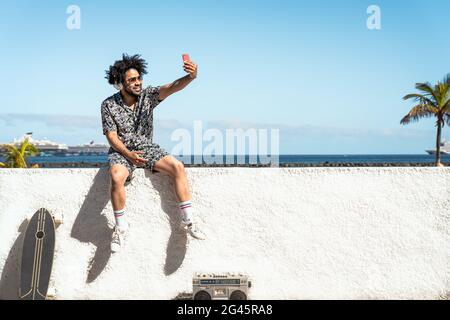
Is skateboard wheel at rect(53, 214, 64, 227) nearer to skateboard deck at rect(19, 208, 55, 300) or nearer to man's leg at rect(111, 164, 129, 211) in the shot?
skateboard deck at rect(19, 208, 55, 300)

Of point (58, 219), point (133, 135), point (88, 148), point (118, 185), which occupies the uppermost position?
point (133, 135)

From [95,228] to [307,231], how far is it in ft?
5.25

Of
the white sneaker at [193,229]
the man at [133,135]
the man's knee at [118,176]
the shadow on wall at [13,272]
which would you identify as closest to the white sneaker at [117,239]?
the man at [133,135]

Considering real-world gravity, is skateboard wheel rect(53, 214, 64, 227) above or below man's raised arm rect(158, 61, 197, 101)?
below

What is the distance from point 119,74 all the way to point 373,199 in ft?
6.96

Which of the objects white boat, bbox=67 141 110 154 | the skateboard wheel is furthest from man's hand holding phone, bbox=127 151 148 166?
white boat, bbox=67 141 110 154

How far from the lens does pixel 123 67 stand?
373 centimetres

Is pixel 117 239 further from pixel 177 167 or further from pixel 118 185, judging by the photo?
pixel 177 167

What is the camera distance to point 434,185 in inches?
146

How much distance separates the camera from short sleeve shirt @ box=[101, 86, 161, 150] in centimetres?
362

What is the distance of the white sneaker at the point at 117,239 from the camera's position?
3.53 metres

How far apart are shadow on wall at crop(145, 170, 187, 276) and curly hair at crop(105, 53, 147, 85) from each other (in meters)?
0.74

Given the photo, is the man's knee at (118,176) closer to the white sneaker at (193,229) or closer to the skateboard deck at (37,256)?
the white sneaker at (193,229)

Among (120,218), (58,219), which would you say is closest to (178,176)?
(120,218)
